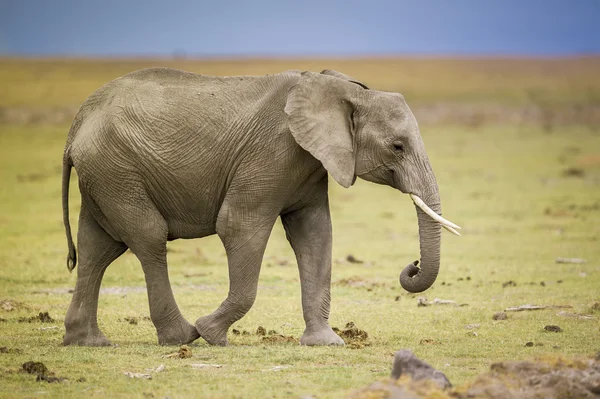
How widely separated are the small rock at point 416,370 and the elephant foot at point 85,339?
4038 mm

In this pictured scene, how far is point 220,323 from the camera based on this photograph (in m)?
10.9

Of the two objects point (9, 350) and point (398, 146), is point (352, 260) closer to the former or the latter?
point (398, 146)

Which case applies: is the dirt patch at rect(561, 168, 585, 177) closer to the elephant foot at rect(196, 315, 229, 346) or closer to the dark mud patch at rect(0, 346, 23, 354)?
the elephant foot at rect(196, 315, 229, 346)

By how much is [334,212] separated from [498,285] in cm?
966

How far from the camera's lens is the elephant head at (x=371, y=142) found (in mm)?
10305

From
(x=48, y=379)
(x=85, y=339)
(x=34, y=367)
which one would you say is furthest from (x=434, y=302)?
(x=48, y=379)

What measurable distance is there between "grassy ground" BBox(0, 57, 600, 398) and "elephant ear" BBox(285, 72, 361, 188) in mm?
1852

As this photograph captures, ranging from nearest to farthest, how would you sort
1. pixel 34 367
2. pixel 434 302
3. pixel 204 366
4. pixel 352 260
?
pixel 34 367, pixel 204 366, pixel 434 302, pixel 352 260

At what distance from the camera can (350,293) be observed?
48.8 ft

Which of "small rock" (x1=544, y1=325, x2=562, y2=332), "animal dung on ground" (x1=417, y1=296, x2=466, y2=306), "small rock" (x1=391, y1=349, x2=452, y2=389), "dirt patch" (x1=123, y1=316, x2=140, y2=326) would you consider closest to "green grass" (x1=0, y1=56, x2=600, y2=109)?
"dirt patch" (x1=123, y1=316, x2=140, y2=326)

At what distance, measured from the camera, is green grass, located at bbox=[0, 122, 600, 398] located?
9.28m

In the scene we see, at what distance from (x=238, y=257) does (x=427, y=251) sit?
74.2 inches

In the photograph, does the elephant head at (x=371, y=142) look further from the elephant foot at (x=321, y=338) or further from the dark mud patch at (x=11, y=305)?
the dark mud patch at (x=11, y=305)

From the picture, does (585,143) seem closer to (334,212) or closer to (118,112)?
(334,212)
